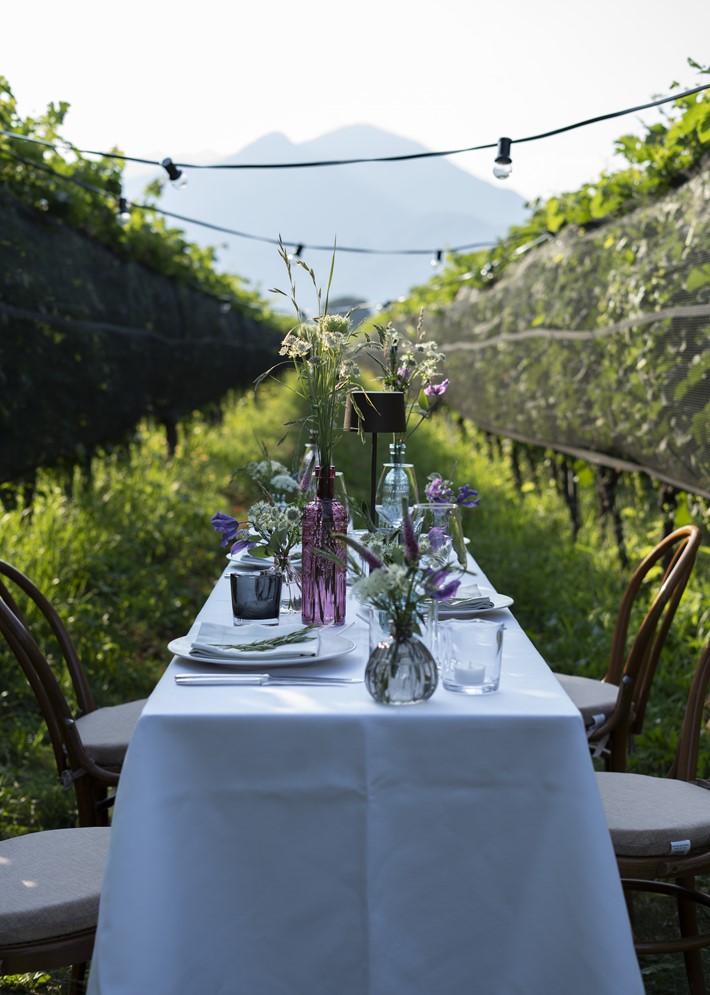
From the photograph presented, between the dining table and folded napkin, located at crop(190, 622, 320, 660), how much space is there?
0.27 m

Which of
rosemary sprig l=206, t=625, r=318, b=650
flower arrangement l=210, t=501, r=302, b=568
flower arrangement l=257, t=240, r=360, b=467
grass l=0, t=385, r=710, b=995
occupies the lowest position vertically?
grass l=0, t=385, r=710, b=995

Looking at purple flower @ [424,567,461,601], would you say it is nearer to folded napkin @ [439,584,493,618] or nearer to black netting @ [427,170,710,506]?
folded napkin @ [439,584,493,618]

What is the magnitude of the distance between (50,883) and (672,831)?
1112mm

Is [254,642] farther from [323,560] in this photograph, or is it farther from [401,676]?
[401,676]

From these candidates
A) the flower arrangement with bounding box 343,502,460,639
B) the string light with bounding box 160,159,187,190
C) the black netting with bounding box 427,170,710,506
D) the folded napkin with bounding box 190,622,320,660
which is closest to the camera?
the flower arrangement with bounding box 343,502,460,639

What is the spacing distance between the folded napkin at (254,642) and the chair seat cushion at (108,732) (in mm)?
502

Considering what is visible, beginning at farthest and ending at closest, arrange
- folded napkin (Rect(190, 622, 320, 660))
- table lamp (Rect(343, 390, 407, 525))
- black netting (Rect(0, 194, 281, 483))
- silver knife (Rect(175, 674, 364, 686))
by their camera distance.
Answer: black netting (Rect(0, 194, 281, 483)) < table lamp (Rect(343, 390, 407, 525)) < folded napkin (Rect(190, 622, 320, 660)) < silver knife (Rect(175, 674, 364, 686))

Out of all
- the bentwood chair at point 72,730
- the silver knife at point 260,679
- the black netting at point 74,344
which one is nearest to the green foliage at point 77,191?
the black netting at point 74,344

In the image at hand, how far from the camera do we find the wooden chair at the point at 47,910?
165 centimetres

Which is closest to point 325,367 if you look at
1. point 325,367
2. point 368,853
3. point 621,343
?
point 325,367

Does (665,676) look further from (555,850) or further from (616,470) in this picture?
(555,850)

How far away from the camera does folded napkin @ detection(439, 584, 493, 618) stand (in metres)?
2.26

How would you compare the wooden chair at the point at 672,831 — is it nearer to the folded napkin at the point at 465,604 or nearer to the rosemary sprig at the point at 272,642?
the folded napkin at the point at 465,604

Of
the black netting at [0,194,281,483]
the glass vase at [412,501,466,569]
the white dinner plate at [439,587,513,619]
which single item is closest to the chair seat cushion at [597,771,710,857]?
the white dinner plate at [439,587,513,619]
